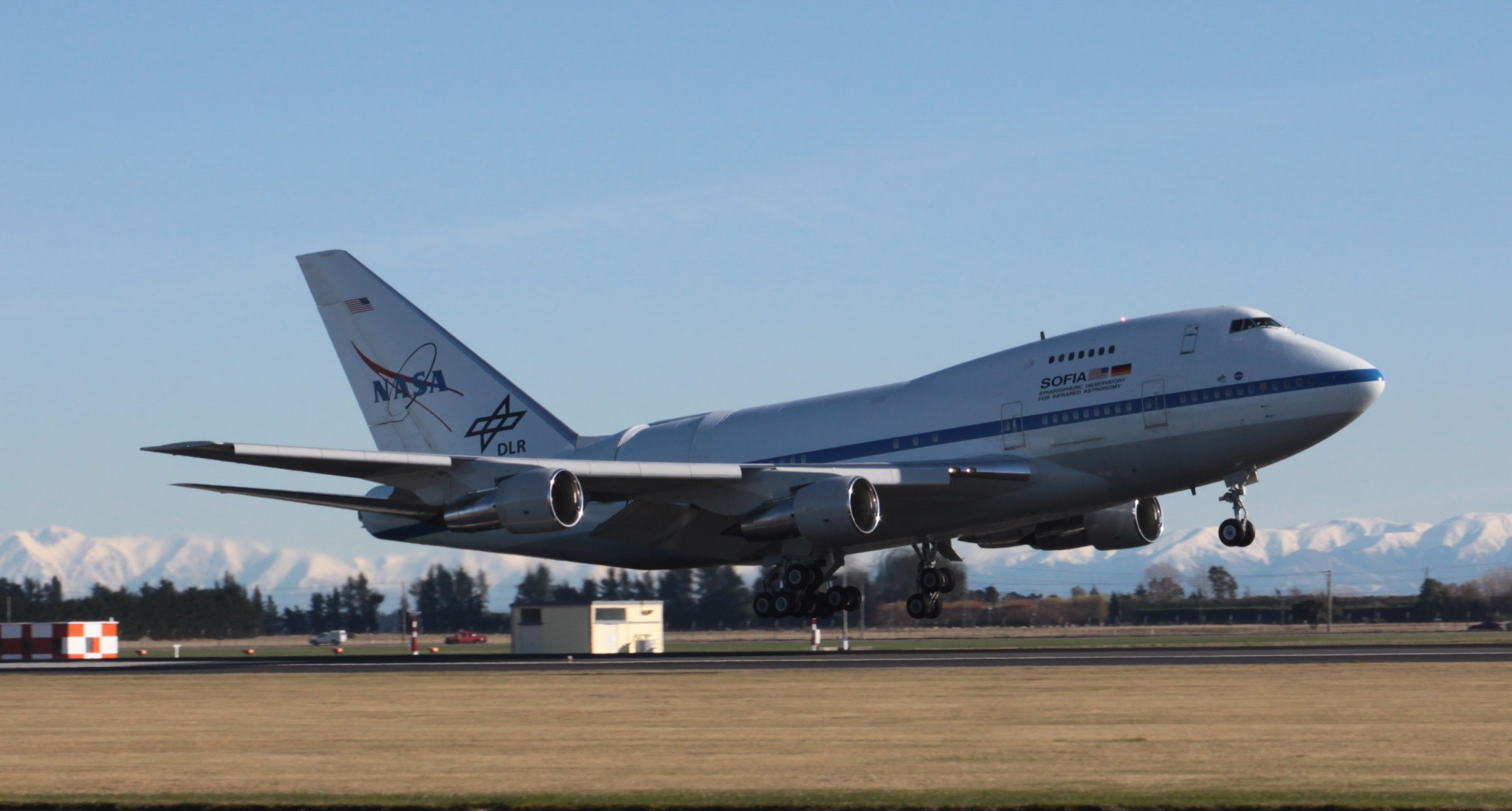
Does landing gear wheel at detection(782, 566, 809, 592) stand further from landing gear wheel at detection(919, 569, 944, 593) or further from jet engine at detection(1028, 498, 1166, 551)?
jet engine at detection(1028, 498, 1166, 551)

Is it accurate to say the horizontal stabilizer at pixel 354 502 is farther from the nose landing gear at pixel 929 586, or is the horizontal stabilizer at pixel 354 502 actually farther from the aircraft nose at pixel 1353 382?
the aircraft nose at pixel 1353 382

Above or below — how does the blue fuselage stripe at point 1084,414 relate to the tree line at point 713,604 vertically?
above

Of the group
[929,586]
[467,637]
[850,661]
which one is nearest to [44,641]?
[850,661]

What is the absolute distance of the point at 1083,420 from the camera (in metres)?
42.7

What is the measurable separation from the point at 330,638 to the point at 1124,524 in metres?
70.4

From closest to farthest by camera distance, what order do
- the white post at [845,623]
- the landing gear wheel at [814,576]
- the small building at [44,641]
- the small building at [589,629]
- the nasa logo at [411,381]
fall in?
1. the landing gear wheel at [814,576]
2. the nasa logo at [411,381]
3. the small building at [44,641]
4. the white post at [845,623]
5. the small building at [589,629]

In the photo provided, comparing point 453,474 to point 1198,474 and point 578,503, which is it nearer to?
point 578,503

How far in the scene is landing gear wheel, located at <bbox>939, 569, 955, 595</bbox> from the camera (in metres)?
51.5

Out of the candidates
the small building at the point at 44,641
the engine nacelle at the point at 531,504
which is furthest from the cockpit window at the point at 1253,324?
the small building at the point at 44,641

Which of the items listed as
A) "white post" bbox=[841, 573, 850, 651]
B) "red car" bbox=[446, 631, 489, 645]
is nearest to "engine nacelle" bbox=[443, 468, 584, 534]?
"white post" bbox=[841, 573, 850, 651]

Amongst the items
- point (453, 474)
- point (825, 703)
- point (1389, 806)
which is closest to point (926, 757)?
point (1389, 806)

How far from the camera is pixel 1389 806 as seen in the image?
664 inches

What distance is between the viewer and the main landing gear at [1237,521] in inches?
1636

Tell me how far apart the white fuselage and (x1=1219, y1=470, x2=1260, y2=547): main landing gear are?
0.52 m
